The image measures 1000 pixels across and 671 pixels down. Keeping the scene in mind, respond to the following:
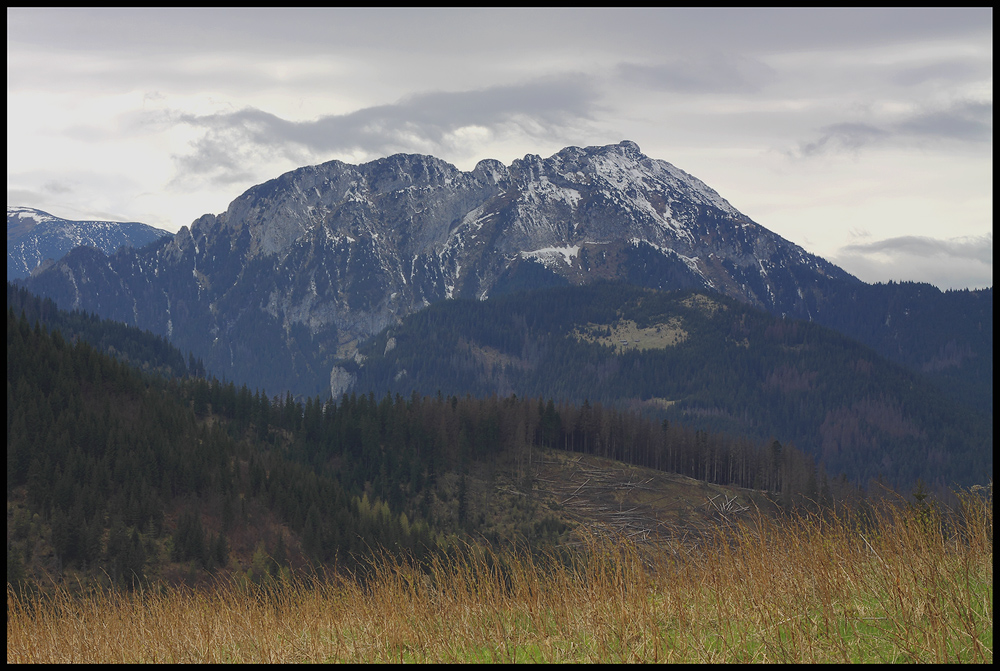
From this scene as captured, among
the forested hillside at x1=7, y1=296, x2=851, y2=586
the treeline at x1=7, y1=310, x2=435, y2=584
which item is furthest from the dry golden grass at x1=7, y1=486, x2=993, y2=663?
the treeline at x1=7, y1=310, x2=435, y2=584

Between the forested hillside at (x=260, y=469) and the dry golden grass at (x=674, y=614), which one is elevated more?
the dry golden grass at (x=674, y=614)

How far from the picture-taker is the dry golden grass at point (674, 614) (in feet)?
33.9

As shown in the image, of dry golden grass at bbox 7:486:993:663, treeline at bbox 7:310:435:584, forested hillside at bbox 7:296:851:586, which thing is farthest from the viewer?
forested hillside at bbox 7:296:851:586

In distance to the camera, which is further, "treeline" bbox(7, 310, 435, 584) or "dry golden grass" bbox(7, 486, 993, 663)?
"treeline" bbox(7, 310, 435, 584)

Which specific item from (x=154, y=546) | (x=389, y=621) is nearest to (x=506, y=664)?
(x=389, y=621)

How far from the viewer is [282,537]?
8762 centimetres

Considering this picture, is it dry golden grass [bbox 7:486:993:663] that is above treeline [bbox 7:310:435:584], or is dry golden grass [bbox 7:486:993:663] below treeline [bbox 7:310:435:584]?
above

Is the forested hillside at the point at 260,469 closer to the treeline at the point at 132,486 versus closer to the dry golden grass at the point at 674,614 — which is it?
the treeline at the point at 132,486

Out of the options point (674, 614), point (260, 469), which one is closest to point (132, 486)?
point (260, 469)

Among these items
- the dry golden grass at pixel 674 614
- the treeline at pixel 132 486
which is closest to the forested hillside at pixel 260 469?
the treeline at pixel 132 486

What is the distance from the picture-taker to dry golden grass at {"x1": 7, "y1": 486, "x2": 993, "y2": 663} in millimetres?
10320

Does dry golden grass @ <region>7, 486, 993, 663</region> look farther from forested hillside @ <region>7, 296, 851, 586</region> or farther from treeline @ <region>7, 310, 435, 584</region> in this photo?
treeline @ <region>7, 310, 435, 584</region>

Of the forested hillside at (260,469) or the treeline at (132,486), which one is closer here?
the treeline at (132,486)

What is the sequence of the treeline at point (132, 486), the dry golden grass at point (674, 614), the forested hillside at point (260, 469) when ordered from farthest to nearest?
1. the forested hillside at point (260, 469)
2. the treeline at point (132, 486)
3. the dry golden grass at point (674, 614)
